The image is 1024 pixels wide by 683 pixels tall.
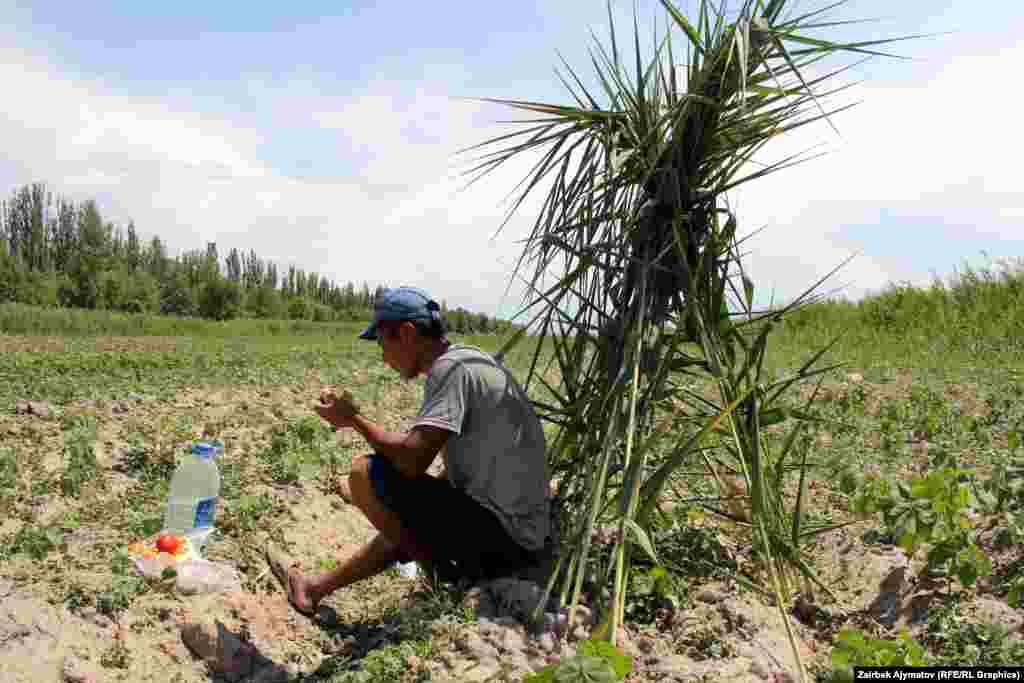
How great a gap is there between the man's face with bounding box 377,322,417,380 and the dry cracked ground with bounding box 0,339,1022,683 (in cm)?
87

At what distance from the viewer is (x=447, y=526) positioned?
3240 millimetres

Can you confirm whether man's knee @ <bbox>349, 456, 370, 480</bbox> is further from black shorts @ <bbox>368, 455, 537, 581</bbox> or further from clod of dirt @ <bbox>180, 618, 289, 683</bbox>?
clod of dirt @ <bbox>180, 618, 289, 683</bbox>

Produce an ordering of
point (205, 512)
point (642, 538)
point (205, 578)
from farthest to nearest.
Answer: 1. point (205, 512)
2. point (205, 578)
3. point (642, 538)

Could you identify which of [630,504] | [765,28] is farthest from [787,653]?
[765,28]

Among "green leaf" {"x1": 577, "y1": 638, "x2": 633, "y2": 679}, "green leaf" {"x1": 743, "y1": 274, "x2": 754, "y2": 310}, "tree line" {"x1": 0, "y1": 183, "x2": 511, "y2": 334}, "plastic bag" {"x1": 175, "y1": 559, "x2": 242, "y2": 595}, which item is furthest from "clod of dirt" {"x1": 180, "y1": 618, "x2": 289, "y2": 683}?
"tree line" {"x1": 0, "y1": 183, "x2": 511, "y2": 334}

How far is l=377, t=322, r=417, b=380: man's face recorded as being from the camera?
125 inches

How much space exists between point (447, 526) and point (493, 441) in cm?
39

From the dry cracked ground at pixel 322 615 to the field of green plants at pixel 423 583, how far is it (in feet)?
0.04

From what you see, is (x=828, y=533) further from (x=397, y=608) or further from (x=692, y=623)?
(x=397, y=608)

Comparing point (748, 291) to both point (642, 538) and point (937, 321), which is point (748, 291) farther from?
point (937, 321)

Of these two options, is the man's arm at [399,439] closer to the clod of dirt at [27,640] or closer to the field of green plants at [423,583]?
the field of green plants at [423,583]

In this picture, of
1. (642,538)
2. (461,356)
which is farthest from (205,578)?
(642,538)

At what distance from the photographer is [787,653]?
2898mm

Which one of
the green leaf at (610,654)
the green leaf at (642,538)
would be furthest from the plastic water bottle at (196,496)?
the green leaf at (610,654)
